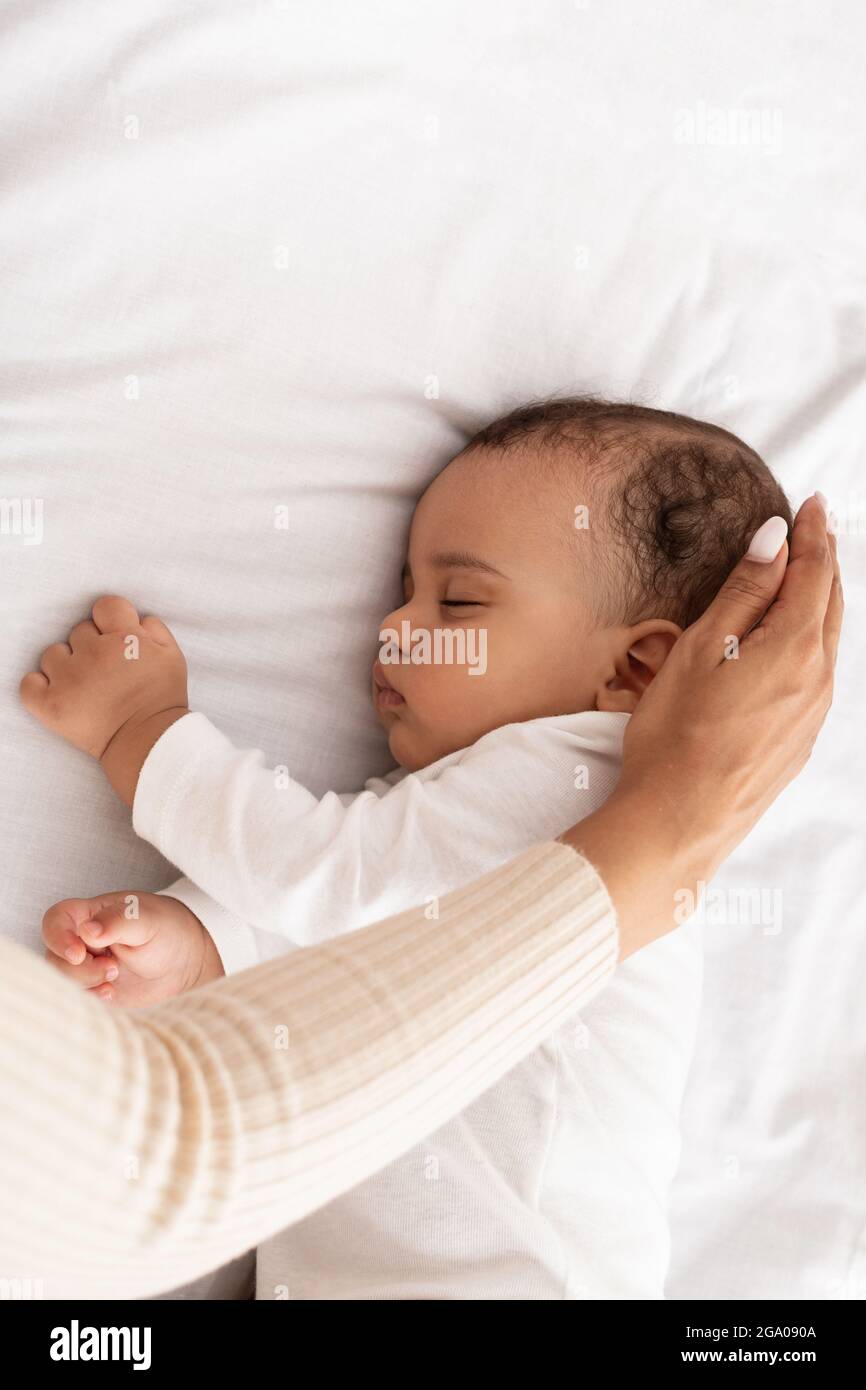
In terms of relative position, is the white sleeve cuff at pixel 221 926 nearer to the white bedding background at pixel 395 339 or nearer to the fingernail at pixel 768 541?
the white bedding background at pixel 395 339

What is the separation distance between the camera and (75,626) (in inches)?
49.1

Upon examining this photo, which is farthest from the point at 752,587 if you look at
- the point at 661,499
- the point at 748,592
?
the point at 661,499

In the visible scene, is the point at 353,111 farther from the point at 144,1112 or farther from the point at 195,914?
the point at 144,1112

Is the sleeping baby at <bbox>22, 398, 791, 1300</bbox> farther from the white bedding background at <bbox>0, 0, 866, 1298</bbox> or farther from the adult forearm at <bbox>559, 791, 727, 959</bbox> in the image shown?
the adult forearm at <bbox>559, 791, 727, 959</bbox>

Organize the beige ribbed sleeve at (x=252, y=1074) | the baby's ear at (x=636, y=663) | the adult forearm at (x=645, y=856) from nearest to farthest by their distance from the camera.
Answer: the beige ribbed sleeve at (x=252, y=1074) → the adult forearm at (x=645, y=856) → the baby's ear at (x=636, y=663)

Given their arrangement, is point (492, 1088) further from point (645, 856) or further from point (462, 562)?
point (462, 562)

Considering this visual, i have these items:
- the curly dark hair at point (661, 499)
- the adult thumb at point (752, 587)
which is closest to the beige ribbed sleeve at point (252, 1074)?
the adult thumb at point (752, 587)

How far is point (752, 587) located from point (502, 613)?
10.1 inches

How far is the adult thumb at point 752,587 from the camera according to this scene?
1182 millimetres

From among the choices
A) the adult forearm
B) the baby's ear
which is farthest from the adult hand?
the baby's ear

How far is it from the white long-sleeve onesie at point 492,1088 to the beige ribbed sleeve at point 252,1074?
28cm

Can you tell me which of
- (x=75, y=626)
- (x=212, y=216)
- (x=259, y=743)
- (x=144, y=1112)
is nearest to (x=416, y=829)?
(x=259, y=743)

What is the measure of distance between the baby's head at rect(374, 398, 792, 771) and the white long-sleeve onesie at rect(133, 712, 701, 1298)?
69mm

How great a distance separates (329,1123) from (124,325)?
823mm
